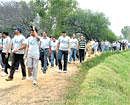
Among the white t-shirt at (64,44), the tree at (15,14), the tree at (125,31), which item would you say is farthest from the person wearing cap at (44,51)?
the tree at (125,31)

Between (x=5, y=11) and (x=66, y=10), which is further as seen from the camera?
(x=66, y=10)

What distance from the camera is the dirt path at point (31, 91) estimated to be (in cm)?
1348

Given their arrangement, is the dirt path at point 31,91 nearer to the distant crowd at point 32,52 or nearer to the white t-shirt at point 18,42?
the distant crowd at point 32,52

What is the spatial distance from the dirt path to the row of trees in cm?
4332

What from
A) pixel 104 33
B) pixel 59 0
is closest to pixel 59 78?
pixel 59 0

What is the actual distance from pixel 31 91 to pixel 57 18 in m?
65.7

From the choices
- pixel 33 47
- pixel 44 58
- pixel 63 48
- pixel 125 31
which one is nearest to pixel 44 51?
pixel 44 58

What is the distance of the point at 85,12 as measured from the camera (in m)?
91.1

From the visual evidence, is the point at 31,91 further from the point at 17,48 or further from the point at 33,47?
the point at 17,48

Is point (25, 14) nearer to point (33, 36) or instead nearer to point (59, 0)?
point (59, 0)

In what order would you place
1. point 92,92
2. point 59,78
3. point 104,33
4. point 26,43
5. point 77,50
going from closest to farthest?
point 92,92 → point 26,43 → point 59,78 → point 77,50 → point 104,33

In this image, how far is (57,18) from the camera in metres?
80.1

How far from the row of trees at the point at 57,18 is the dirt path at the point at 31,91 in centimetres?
4332

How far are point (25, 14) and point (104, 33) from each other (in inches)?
885
